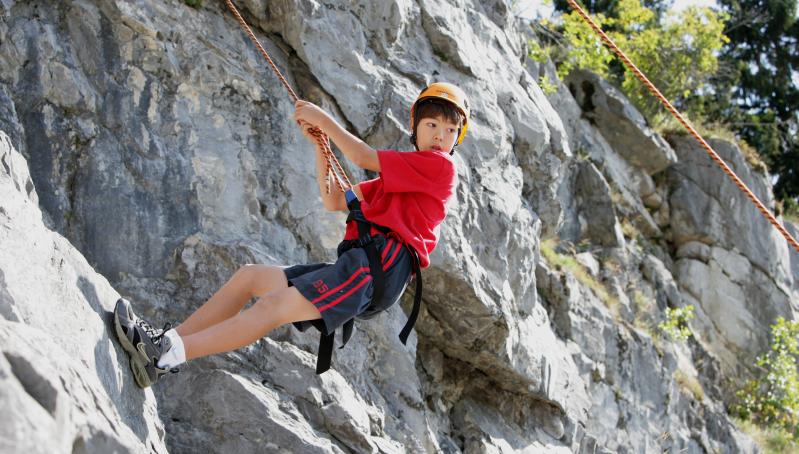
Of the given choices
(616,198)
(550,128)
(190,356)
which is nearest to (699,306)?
(616,198)

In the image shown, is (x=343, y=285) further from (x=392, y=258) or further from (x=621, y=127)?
(x=621, y=127)

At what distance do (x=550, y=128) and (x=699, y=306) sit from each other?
20.0 ft

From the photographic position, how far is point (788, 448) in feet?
44.2

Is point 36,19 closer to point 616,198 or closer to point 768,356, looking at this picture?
point 616,198

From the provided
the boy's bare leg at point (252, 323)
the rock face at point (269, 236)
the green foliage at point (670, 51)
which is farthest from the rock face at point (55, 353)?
the green foliage at point (670, 51)

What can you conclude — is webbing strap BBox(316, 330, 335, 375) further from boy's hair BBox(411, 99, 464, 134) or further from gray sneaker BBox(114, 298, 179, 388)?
boy's hair BBox(411, 99, 464, 134)

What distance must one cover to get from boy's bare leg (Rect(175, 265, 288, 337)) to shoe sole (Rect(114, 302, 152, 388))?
1.69 feet

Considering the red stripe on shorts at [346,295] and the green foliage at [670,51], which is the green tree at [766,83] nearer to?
the green foliage at [670,51]

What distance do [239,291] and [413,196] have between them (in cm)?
117

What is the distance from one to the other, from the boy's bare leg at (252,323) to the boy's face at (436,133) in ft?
4.10

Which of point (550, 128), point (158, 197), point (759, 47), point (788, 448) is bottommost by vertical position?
point (788, 448)

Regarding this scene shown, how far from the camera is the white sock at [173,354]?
4.71 m

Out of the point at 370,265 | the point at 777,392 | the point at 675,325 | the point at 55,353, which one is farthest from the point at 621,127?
the point at 55,353

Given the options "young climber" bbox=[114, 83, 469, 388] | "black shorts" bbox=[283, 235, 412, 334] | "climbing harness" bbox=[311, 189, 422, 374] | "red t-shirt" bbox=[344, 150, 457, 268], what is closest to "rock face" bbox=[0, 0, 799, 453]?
"young climber" bbox=[114, 83, 469, 388]
